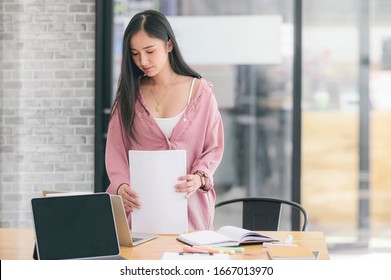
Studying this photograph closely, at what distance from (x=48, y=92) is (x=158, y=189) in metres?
2.49

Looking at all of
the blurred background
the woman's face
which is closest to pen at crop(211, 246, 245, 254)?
the woman's face

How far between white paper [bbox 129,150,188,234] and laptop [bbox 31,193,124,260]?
0.33 metres

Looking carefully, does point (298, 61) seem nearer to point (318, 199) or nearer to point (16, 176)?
point (318, 199)

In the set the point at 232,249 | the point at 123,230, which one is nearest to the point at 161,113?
the point at 123,230

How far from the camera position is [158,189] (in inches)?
102

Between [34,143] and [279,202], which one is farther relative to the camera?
[34,143]

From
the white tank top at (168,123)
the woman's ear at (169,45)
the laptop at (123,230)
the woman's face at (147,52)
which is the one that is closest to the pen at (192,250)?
the laptop at (123,230)

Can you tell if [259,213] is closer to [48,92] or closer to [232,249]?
[232,249]

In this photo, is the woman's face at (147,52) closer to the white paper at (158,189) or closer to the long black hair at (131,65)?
the long black hair at (131,65)

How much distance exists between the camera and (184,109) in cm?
288

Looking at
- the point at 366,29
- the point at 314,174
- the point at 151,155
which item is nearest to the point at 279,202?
the point at 151,155

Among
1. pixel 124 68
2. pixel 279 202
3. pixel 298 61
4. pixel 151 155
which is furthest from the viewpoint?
pixel 298 61

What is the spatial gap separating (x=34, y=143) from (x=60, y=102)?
12.7 inches

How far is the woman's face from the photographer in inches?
109
